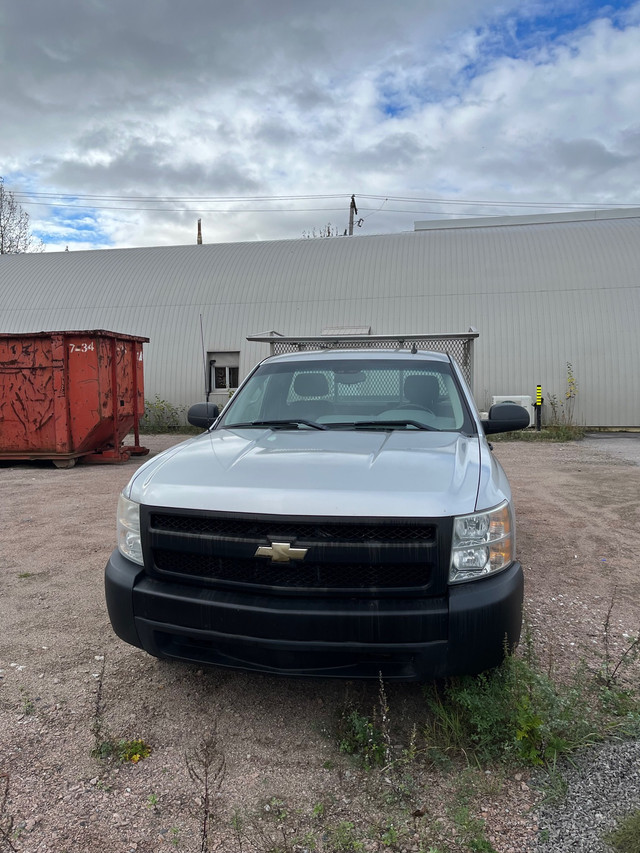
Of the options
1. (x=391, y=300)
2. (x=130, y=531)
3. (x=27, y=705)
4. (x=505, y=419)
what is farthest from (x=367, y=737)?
(x=391, y=300)

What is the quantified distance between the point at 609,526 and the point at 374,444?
447cm

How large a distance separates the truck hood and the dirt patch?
1091mm

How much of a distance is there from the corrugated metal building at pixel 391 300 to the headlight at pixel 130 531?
14.6 metres

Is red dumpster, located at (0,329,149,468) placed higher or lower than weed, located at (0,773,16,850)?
higher

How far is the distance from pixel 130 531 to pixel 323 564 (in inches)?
40.2

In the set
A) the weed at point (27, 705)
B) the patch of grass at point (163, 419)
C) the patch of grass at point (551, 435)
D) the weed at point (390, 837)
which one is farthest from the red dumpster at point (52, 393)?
the weed at point (390, 837)

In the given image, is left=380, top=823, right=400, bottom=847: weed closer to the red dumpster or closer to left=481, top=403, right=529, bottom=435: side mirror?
left=481, top=403, right=529, bottom=435: side mirror

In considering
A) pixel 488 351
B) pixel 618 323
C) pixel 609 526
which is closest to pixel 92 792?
pixel 609 526

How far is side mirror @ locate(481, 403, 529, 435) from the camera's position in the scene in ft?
13.9

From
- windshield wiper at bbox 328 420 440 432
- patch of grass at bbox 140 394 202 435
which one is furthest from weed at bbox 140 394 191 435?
windshield wiper at bbox 328 420 440 432

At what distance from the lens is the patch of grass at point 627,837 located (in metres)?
1.98

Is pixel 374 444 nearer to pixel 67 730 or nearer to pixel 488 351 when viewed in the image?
pixel 67 730

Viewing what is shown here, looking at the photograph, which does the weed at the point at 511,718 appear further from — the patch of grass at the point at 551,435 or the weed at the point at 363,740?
the patch of grass at the point at 551,435

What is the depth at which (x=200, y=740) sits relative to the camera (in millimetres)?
2754
